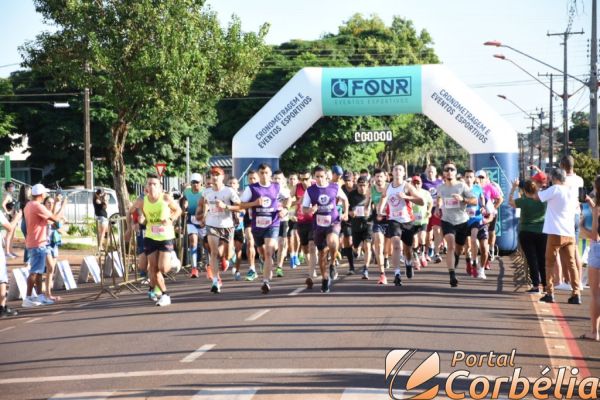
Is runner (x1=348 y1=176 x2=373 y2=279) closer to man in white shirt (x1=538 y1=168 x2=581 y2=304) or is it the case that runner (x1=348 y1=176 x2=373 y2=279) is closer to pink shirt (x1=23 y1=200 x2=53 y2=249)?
man in white shirt (x1=538 y1=168 x2=581 y2=304)

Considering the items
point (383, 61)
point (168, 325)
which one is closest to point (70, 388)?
point (168, 325)

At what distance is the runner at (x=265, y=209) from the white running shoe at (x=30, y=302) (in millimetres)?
3728

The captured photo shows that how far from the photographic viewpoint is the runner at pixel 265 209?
17.1 meters

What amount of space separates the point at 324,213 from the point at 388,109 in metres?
10.0

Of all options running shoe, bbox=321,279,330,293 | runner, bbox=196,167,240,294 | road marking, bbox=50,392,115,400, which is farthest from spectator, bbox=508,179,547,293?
road marking, bbox=50,392,115,400

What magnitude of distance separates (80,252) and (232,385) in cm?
2294

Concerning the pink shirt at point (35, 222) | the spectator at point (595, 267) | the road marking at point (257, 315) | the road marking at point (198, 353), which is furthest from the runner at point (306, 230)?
the spectator at point (595, 267)

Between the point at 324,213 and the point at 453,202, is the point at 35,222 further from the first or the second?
the point at 453,202

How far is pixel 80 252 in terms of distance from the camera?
31.2m

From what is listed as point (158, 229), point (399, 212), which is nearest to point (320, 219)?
point (399, 212)

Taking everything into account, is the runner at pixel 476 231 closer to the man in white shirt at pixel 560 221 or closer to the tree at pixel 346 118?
the man in white shirt at pixel 560 221

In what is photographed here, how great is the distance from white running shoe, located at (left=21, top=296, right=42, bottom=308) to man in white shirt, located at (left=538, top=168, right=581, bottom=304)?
8235mm

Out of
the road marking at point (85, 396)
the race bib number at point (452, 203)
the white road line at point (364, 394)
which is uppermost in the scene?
the race bib number at point (452, 203)

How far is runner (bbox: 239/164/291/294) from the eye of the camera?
17.1m
